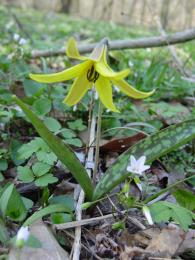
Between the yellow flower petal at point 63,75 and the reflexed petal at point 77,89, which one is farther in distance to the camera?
the reflexed petal at point 77,89

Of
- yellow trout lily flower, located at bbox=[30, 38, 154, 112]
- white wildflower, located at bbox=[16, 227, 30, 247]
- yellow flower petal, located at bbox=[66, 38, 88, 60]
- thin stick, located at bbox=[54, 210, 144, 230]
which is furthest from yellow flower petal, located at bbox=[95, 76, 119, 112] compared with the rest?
white wildflower, located at bbox=[16, 227, 30, 247]

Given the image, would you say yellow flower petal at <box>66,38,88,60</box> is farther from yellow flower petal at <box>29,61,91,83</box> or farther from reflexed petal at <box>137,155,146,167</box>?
reflexed petal at <box>137,155,146,167</box>

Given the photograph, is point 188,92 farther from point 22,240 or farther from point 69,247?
point 22,240

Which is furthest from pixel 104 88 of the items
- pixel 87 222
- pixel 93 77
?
pixel 87 222

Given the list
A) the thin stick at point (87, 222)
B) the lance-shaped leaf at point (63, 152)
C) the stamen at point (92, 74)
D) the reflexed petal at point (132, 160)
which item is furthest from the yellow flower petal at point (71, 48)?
the thin stick at point (87, 222)

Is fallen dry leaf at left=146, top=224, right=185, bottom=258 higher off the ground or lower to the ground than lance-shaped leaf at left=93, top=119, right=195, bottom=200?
lower

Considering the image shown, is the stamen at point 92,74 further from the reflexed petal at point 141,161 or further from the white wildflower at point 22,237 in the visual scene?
the white wildflower at point 22,237

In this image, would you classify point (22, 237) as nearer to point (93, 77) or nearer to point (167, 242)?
point (167, 242)

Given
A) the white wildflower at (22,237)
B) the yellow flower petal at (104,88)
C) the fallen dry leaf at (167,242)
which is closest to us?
the white wildflower at (22,237)

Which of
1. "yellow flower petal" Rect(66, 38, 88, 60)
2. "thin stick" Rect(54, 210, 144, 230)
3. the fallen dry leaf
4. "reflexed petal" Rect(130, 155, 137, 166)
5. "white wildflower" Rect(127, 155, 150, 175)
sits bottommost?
the fallen dry leaf
